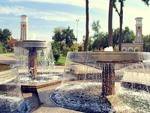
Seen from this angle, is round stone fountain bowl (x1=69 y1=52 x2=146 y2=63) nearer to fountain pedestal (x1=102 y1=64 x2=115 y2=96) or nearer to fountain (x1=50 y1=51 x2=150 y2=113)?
fountain (x1=50 y1=51 x2=150 y2=113)

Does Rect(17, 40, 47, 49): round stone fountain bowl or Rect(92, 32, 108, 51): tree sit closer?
Rect(17, 40, 47, 49): round stone fountain bowl

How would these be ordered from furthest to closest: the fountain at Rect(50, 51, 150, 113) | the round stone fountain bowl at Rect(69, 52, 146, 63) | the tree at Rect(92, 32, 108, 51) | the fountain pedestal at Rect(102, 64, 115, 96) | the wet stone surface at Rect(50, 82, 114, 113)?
the tree at Rect(92, 32, 108, 51) < the fountain pedestal at Rect(102, 64, 115, 96) < the round stone fountain bowl at Rect(69, 52, 146, 63) < the fountain at Rect(50, 51, 150, 113) < the wet stone surface at Rect(50, 82, 114, 113)

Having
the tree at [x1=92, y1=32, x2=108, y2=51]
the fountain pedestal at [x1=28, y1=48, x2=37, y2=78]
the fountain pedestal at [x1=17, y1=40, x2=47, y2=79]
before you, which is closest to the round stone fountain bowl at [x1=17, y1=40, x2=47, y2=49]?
the fountain pedestal at [x1=17, y1=40, x2=47, y2=79]

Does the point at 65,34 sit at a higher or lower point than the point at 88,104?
higher

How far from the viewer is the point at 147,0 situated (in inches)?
885

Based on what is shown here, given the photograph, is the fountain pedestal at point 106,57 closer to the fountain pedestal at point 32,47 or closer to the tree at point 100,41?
the fountain pedestal at point 32,47

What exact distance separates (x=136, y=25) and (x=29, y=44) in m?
27.4

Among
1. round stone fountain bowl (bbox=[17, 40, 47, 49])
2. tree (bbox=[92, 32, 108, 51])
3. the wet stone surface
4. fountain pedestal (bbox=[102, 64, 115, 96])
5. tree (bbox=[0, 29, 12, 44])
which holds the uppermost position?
tree (bbox=[0, 29, 12, 44])

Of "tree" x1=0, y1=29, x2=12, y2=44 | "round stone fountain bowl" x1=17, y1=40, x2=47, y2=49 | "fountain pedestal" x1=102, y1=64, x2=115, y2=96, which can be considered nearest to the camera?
"fountain pedestal" x1=102, y1=64, x2=115, y2=96

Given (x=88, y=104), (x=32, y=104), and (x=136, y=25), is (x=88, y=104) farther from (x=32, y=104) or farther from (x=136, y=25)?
(x=136, y=25)

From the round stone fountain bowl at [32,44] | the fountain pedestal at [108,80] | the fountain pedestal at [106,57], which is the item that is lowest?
the fountain pedestal at [108,80]

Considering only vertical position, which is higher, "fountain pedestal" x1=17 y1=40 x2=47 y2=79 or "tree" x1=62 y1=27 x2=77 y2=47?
"tree" x1=62 y1=27 x2=77 y2=47

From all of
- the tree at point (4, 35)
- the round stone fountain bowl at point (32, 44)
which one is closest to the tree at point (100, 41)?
the tree at point (4, 35)

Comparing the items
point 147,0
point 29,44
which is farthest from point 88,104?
point 147,0
